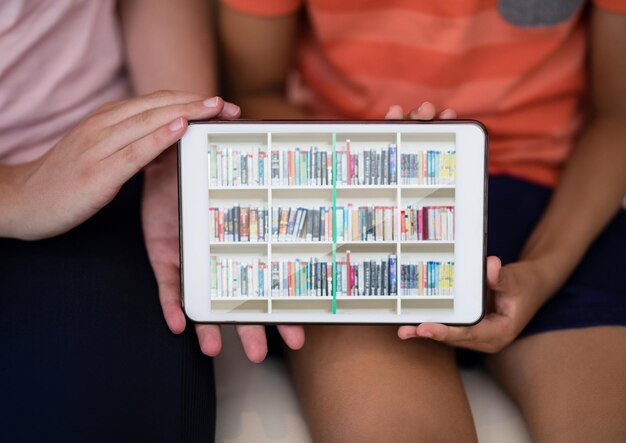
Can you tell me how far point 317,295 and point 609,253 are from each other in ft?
1.14

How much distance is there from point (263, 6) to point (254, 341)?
35cm

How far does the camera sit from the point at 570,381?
57 cm

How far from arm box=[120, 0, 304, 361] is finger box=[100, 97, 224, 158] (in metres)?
0.10

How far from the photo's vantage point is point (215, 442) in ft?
1.88

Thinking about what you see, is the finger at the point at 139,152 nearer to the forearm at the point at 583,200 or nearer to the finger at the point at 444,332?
the finger at the point at 444,332

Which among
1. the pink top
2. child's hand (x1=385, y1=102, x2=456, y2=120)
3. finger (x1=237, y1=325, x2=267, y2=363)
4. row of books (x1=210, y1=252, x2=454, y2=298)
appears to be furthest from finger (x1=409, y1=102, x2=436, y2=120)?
the pink top

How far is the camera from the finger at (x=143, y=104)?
53cm

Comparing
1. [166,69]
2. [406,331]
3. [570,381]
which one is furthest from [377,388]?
[166,69]

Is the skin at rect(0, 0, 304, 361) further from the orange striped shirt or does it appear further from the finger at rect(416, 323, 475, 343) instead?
the orange striped shirt

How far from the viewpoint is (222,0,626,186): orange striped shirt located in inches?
26.7

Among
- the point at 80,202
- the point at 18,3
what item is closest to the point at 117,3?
the point at 18,3

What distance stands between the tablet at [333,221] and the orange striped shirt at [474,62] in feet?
0.63

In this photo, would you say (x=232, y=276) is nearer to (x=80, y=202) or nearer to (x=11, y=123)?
(x=80, y=202)

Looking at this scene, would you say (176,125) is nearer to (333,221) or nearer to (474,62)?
(333,221)
